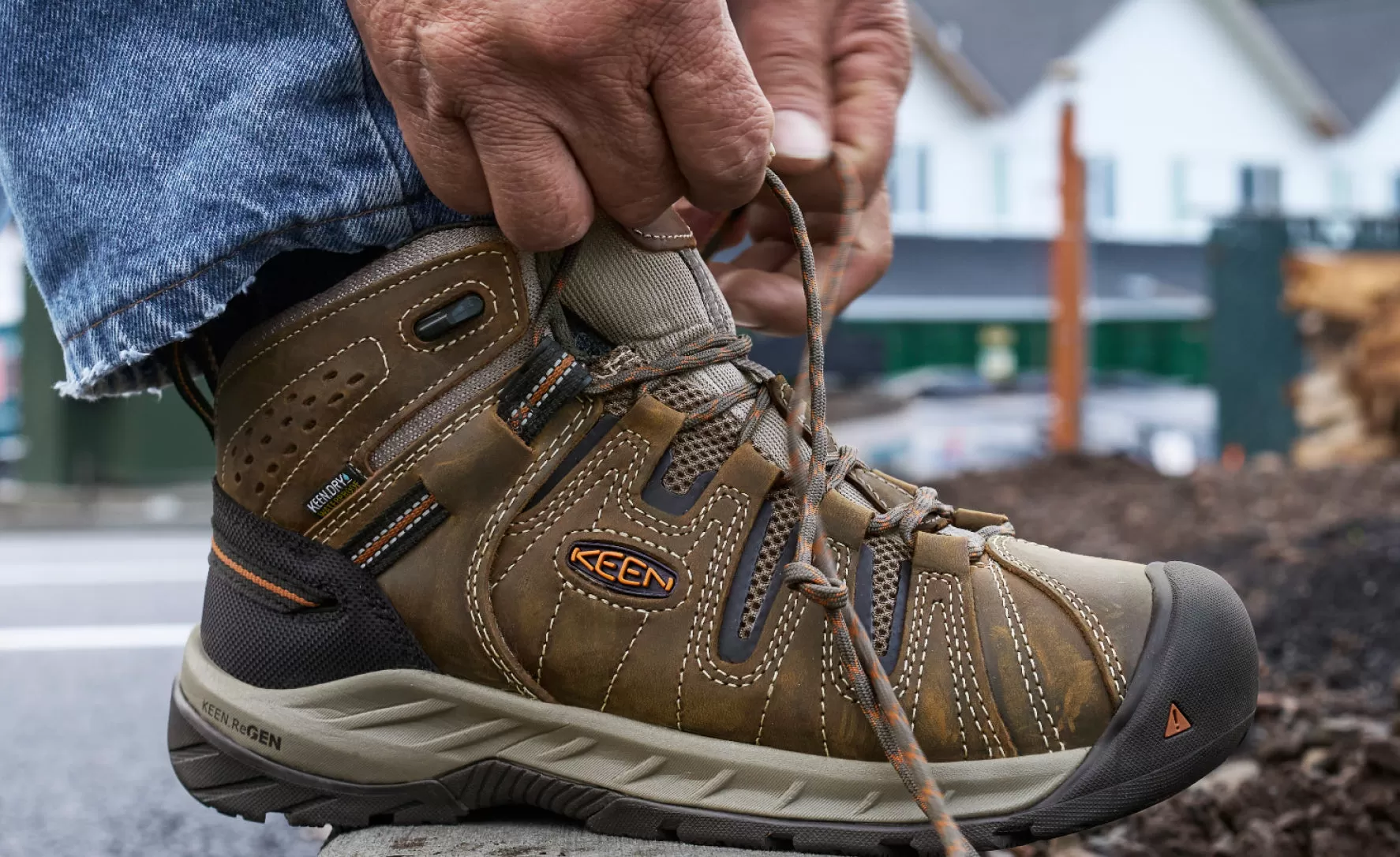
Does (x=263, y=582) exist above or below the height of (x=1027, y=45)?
above

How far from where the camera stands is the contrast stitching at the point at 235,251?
914mm

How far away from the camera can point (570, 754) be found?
96cm

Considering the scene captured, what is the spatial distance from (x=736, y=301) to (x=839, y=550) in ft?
1.18

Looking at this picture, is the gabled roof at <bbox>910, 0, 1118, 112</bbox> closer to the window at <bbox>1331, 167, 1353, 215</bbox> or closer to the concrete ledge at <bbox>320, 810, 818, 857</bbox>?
the window at <bbox>1331, 167, 1353, 215</bbox>

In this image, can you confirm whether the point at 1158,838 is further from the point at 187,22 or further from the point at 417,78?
the point at 187,22

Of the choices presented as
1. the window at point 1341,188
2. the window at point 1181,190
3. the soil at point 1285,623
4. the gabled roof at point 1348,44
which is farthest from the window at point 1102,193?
the soil at point 1285,623

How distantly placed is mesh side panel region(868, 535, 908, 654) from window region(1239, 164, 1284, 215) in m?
19.7

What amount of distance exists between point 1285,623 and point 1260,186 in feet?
61.8

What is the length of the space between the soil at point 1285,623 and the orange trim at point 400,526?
32.0 inches

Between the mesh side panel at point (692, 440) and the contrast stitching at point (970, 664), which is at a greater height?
the mesh side panel at point (692, 440)

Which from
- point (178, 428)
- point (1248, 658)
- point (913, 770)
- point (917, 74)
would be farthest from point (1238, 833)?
point (917, 74)
